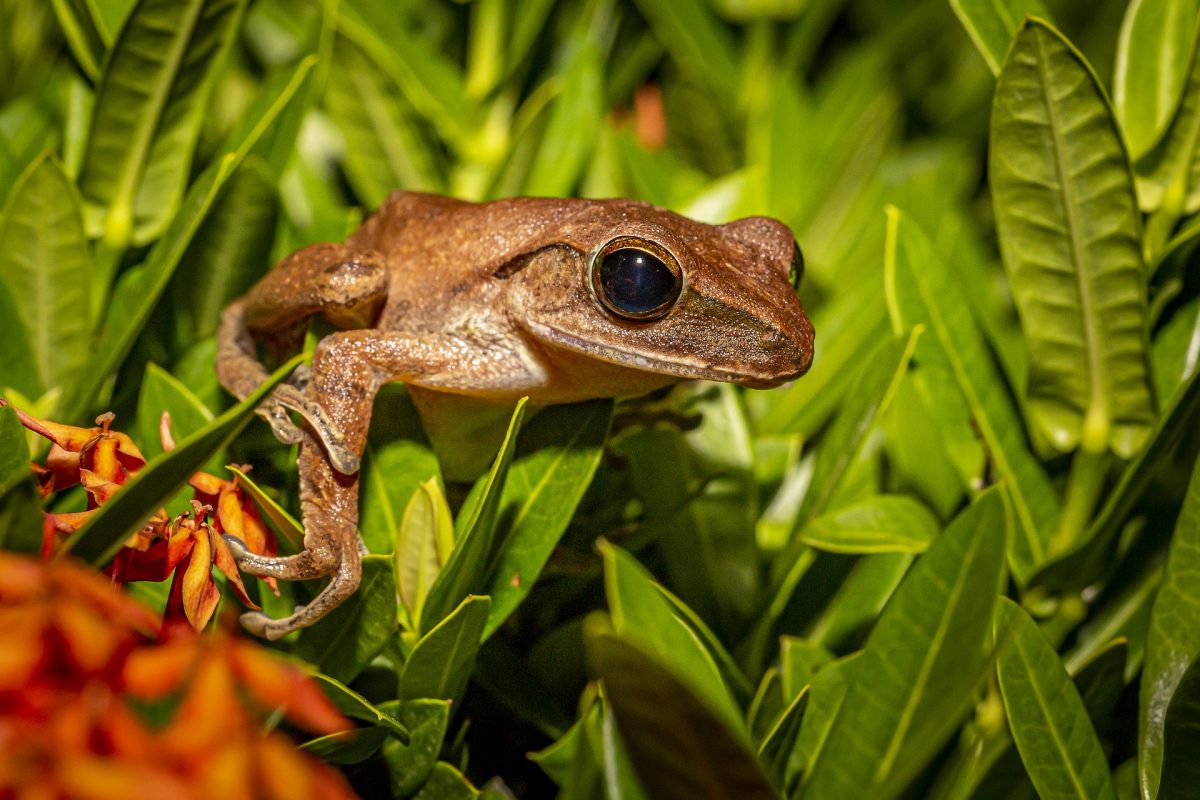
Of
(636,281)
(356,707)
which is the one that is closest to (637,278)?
(636,281)

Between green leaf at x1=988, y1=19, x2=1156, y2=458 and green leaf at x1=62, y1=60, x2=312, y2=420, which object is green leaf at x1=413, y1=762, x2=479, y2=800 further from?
green leaf at x1=988, y1=19, x2=1156, y2=458

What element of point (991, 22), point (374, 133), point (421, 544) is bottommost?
point (421, 544)

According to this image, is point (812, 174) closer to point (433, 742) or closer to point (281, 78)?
point (281, 78)

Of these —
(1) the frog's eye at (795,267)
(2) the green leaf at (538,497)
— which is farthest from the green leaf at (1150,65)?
(2) the green leaf at (538,497)

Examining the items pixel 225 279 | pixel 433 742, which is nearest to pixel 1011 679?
pixel 433 742

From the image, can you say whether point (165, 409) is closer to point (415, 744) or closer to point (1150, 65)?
point (415, 744)

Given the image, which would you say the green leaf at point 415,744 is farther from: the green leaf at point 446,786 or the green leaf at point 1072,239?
the green leaf at point 1072,239
